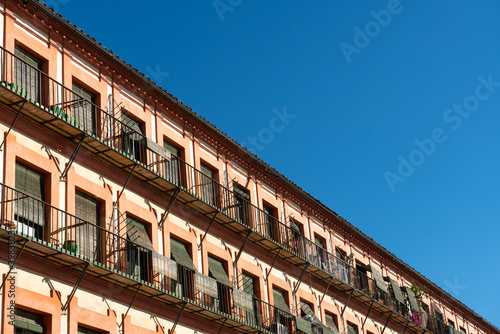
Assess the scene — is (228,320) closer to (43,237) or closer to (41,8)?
(43,237)

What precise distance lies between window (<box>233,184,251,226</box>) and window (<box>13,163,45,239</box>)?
10.5 meters

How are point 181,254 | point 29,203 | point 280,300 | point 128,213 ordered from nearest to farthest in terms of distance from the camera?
point 29,203
point 128,213
point 181,254
point 280,300

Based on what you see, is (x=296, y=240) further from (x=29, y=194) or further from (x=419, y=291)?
(x=29, y=194)

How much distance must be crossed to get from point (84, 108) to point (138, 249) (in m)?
4.76

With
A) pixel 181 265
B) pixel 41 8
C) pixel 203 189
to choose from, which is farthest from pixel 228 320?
pixel 41 8

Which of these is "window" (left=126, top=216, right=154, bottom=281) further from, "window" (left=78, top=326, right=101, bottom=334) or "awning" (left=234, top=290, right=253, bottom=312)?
"awning" (left=234, top=290, right=253, bottom=312)

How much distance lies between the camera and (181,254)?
92.5 feet

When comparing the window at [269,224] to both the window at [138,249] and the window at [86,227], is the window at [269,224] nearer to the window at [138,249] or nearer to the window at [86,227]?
the window at [138,249]

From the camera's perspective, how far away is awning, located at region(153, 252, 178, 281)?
2522cm

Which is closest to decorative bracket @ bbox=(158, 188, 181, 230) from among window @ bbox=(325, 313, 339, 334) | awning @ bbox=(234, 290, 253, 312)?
awning @ bbox=(234, 290, 253, 312)

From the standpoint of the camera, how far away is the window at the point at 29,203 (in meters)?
21.3

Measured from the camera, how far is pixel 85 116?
83.0ft

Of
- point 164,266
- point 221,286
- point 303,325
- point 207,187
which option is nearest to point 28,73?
point 164,266

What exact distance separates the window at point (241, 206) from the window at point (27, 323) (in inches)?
467
